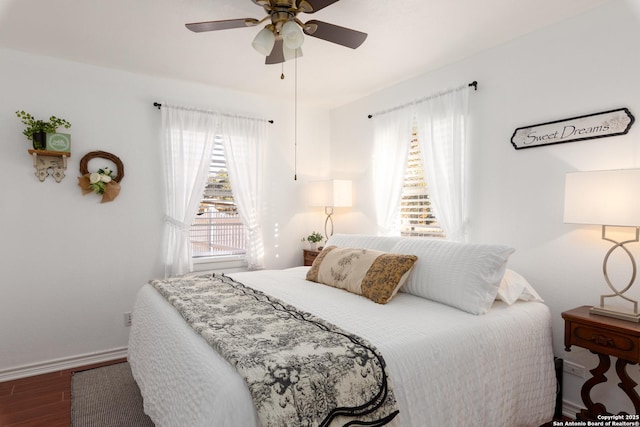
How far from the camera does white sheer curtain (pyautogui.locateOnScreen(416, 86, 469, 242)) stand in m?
3.11

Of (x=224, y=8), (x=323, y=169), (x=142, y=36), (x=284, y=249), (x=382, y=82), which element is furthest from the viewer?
(x=323, y=169)

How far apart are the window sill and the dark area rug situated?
1.14 metres

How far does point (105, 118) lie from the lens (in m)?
3.39

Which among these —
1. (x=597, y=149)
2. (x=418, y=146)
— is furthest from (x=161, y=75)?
(x=597, y=149)

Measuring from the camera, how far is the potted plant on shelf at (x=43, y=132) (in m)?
3.00

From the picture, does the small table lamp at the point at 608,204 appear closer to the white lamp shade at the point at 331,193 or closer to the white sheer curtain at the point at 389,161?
the white sheer curtain at the point at 389,161

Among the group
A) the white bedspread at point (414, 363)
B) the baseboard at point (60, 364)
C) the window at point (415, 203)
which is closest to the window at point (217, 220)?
the baseboard at point (60, 364)

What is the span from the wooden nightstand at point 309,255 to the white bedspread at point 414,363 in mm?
1698

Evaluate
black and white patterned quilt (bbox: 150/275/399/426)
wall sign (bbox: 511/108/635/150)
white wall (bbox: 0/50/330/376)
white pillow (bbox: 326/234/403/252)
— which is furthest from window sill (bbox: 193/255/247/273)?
wall sign (bbox: 511/108/635/150)

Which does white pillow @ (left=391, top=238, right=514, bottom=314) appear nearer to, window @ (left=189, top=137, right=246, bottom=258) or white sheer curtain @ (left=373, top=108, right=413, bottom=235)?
white sheer curtain @ (left=373, top=108, right=413, bottom=235)

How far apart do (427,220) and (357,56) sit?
163 centimetres

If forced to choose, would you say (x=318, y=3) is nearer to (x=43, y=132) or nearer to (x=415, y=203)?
(x=415, y=203)

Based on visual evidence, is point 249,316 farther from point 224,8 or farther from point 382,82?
point 382,82

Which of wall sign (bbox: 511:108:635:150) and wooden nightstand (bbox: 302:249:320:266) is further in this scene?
wooden nightstand (bbox: 302:249:320:266)
